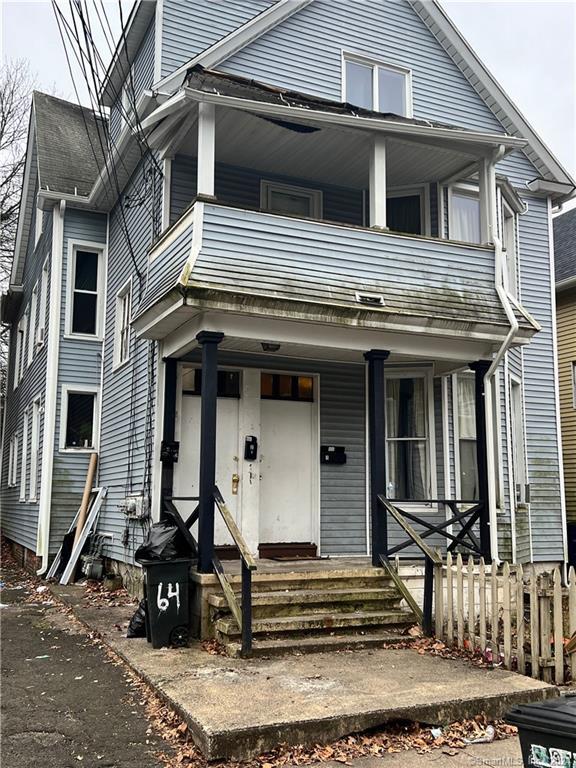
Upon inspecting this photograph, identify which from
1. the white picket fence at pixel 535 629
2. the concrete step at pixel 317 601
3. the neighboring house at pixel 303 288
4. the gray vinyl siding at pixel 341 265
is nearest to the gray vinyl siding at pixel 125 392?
the neighboring house at pixel 303 288

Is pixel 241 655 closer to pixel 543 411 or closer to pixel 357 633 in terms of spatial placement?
pixel 357 633

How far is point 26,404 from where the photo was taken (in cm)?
1766

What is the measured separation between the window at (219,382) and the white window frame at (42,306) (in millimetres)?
6035

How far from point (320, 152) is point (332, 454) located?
4.37 meters

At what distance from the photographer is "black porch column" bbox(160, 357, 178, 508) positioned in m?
9.67

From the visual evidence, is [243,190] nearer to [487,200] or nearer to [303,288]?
[303,288]

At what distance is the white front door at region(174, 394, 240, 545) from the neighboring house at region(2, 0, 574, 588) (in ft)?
0.10

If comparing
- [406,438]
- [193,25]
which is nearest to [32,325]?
[193,25]

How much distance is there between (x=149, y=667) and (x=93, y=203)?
9.74 meters

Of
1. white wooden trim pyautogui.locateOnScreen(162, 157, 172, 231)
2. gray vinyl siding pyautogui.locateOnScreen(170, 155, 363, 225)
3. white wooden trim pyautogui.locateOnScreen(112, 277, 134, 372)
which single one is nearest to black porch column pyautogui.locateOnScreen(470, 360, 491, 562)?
gray vinyl siding pyautogui.locateOnScreen(170, 155, 363, 225)

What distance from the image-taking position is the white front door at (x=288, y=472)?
1067 cm

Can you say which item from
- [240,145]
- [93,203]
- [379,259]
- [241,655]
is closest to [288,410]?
[379,259]

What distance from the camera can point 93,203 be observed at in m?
13.9

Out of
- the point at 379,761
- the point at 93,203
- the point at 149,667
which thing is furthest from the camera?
the point at 93,203
